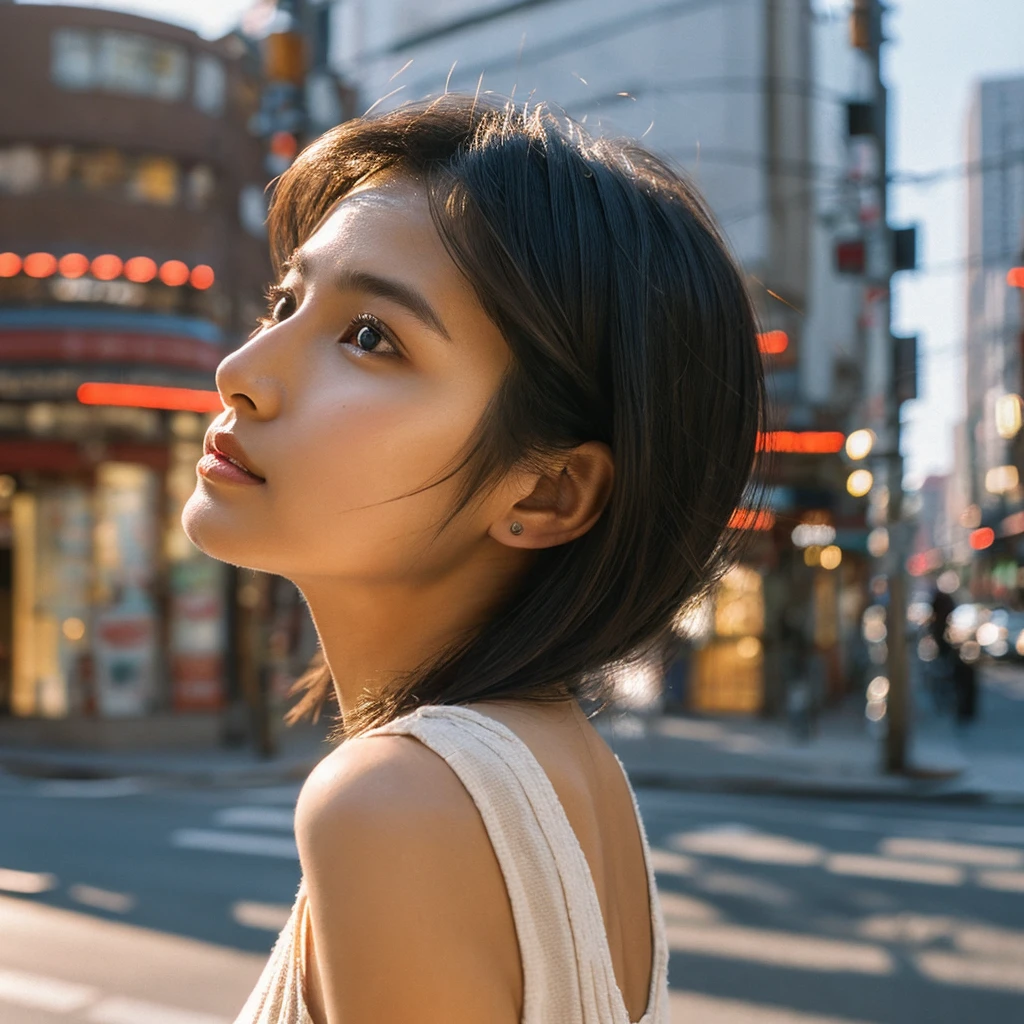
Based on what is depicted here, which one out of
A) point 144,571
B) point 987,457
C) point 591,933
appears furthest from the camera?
point 987,457

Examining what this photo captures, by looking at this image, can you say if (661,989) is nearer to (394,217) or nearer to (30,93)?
(394,217)

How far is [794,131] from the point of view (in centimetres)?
2195

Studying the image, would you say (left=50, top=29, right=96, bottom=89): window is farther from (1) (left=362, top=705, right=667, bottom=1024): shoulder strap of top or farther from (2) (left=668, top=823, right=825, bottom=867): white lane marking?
(1) (left=362, top=705, right=667, bottom=1024): shoulder strap of top

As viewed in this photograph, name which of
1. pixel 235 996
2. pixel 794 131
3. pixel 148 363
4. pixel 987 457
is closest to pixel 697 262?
pixel 235 996

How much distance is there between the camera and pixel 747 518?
148 cm

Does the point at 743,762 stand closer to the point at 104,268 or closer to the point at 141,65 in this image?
the point at 104,268

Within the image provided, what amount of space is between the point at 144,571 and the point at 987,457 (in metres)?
89.8

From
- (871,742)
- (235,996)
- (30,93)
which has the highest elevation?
(30,93)

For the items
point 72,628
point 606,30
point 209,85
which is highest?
point 606,30

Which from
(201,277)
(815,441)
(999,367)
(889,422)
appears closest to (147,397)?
(201,277)

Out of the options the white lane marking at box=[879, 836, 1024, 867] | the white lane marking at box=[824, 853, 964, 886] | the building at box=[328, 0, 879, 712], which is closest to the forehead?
the white lane marking at box=[824, 853, 964, 886]

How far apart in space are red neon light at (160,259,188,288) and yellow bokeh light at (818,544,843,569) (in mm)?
11097

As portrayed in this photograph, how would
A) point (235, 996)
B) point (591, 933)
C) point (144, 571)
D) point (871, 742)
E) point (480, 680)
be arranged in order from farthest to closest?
point (144, 571), point (871, 742), point (235, 996), point (480, 680), point (591, 933)

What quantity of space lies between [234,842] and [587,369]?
27.8ft
